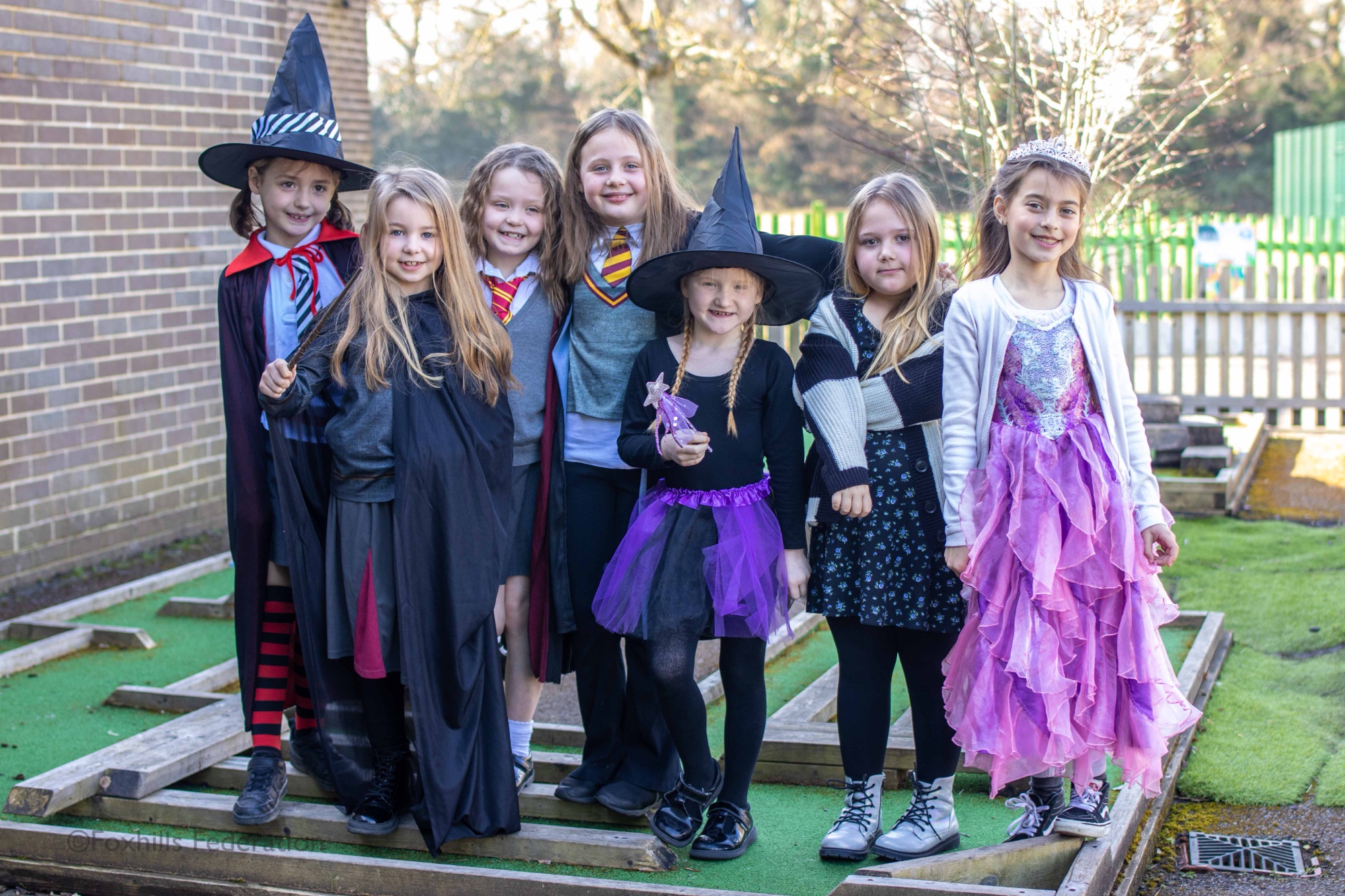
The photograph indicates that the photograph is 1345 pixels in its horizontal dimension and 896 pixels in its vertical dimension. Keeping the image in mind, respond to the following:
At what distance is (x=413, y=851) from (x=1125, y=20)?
587 centimetres

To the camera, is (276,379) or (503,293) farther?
(503,293)

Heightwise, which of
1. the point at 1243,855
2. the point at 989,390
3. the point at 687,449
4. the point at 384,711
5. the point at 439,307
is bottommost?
the point at 1243,855

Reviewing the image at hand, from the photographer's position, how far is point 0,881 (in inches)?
140

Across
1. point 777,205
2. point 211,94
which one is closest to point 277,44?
point 211,94

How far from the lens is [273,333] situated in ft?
11.7

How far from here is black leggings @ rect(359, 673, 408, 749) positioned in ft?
11.3

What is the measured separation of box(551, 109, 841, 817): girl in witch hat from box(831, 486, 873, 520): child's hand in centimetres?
62

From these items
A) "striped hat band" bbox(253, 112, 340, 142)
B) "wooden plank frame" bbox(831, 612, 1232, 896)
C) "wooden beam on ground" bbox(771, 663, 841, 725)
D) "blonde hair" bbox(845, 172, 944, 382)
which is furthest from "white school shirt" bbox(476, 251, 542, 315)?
"wooden plank frame" bbox(831, 612, 1232, 896)

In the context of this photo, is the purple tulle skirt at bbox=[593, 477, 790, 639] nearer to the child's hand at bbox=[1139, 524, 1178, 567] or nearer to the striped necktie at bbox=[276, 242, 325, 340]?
the child's hand at bbox=[1139, 524, 1178, 567]

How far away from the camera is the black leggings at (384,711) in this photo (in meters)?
3.46

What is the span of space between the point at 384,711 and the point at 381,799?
26 centimetres

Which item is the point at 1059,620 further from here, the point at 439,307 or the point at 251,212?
the point at 251,212

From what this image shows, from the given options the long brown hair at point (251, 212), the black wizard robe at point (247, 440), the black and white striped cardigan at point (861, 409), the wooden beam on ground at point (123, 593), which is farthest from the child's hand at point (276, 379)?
the wooden beam on ground at point (123, 593)

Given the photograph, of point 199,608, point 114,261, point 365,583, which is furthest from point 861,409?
point 114,261
